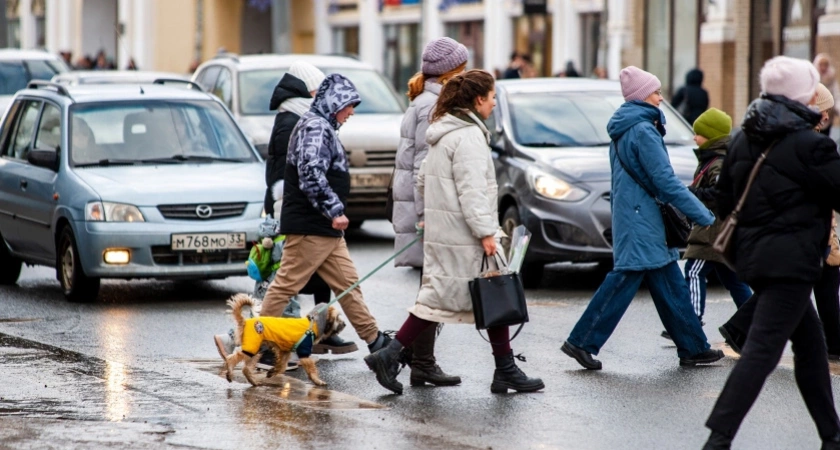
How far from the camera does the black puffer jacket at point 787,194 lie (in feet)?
20.6

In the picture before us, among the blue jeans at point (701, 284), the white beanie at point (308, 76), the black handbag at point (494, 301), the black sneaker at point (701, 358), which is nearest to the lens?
the black handbag at point (494, 301)

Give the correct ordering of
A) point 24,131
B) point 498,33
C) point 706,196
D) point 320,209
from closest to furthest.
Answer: point 320,209, point 706,196, point 24,131, point 498,33

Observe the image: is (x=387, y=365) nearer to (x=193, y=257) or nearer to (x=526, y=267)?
(x=193, y=257)

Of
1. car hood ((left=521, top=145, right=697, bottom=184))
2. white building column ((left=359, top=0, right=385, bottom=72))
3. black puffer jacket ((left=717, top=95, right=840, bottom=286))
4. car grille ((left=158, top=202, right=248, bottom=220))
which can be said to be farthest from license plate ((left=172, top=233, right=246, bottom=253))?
white building column ((left=359, top=0, right=385, bottom=72))

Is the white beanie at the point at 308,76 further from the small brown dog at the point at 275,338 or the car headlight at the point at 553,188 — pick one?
the car headlight at the point at 553,188

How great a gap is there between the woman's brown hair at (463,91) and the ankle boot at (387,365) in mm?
1175

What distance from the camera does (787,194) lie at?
630cm

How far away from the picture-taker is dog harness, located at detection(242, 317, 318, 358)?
8.11 meters

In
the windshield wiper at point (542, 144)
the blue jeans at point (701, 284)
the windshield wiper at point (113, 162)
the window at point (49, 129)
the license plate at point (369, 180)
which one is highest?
the window at point (49, 129)

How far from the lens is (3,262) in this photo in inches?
522

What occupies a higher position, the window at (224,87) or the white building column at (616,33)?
the white building column at (616,33)

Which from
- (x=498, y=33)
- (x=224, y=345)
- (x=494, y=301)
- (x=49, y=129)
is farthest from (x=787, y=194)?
(x=498, y=33)

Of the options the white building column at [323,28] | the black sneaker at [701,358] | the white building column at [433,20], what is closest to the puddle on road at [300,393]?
the black sneaker at [701,358]

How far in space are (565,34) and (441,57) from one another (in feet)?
81.0
